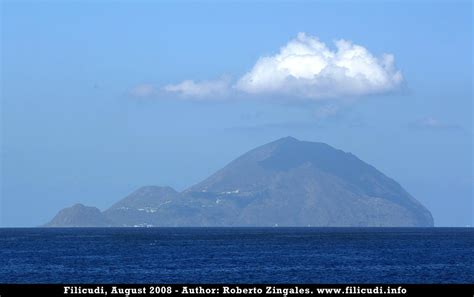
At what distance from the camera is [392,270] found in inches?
4776

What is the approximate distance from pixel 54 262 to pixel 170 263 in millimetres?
17694

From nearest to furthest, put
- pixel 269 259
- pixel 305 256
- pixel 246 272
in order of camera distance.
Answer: pixel 246 272 < pixel 269 259 < pixel 305 256

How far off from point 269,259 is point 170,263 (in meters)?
16.7

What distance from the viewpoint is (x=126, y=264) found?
13312 centimetres

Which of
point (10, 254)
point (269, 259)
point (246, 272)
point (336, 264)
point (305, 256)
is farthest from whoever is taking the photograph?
point (10, 254)

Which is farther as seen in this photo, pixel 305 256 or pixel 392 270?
pixel 305 256

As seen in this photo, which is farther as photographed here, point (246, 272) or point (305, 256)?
point (305, 256)
